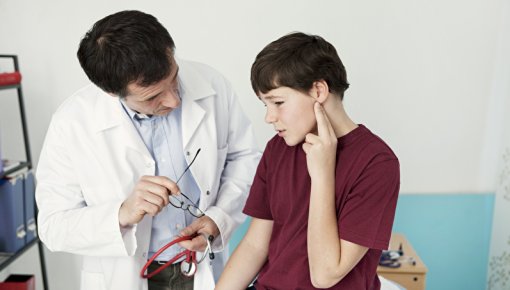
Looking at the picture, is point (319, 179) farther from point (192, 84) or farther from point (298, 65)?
point (192, 84)

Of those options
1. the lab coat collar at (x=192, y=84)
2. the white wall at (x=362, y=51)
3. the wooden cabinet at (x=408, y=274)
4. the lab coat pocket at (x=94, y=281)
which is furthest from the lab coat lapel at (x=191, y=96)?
the wooden cabinet at (x=408, y=274)

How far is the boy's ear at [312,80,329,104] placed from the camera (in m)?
1.20

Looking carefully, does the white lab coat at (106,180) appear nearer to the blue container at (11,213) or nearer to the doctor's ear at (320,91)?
the doctor's ear at (320,91)

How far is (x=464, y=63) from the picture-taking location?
2578mm

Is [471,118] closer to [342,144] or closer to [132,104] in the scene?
[342,144]

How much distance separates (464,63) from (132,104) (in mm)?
1768

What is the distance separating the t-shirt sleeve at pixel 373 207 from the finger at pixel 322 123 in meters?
0.11

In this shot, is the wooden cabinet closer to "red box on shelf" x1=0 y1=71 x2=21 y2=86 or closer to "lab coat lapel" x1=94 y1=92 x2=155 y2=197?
"lab coat lapel" x1=94 y1=92 x2=155 y2=197

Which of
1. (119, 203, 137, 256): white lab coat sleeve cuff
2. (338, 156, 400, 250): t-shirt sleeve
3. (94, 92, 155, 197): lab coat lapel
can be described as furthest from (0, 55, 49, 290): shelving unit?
(338, 156, 400, 250): t-shirt sleeve

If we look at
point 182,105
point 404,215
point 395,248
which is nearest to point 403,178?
point 404,215

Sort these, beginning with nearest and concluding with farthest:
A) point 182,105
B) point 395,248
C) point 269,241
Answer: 1. point 269,241
2. point 182,105
3. point 395,248

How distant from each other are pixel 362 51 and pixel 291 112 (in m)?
1.43

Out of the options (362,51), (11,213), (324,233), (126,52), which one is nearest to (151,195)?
(126,52)

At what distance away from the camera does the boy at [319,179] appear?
1147 mm
